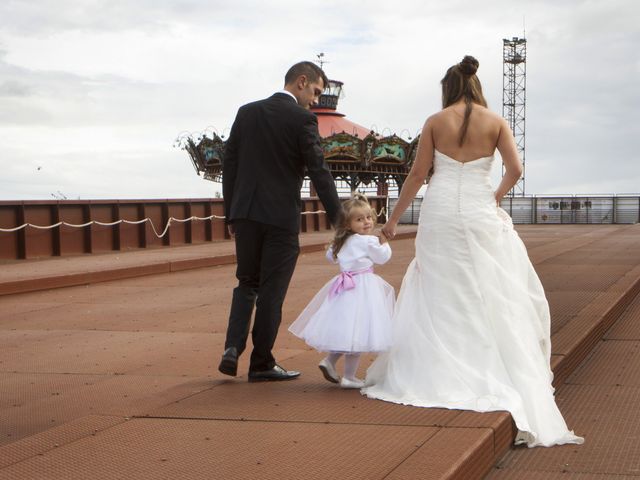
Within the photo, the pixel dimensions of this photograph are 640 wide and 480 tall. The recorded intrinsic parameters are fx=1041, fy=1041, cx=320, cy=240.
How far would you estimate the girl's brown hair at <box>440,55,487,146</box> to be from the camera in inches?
235

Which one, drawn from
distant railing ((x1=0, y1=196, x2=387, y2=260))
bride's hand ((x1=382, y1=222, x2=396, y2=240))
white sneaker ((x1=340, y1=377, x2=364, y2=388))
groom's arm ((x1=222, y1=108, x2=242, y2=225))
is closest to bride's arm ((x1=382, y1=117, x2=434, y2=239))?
bride's hand ((x1=382, y1=222, x2=396, y2=240))

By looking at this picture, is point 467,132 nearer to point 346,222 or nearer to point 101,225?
point 346,222

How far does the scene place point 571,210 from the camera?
180 ft

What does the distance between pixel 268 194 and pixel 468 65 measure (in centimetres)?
143

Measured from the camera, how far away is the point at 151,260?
19.0 meters

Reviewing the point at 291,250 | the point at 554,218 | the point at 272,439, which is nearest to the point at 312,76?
the point at 291,250

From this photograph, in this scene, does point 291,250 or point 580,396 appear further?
point 580,396

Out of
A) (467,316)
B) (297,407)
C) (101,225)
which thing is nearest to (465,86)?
(467,316)

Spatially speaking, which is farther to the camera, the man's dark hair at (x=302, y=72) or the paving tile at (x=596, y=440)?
the man's dark hair at (x=302, y=72)

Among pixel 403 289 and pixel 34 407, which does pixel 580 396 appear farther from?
pixel 34 407

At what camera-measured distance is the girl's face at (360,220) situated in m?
6.09

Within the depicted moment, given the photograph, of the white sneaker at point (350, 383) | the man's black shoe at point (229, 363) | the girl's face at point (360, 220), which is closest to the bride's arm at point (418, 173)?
the girl's face at point (360, 220)

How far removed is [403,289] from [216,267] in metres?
13.1

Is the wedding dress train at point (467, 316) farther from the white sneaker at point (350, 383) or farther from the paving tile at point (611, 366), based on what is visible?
the paving tile at point (611, 366)
